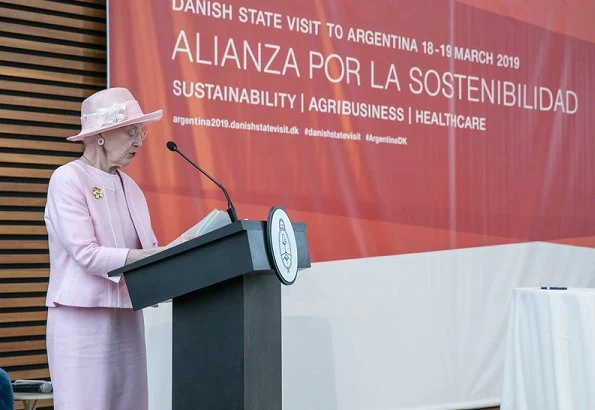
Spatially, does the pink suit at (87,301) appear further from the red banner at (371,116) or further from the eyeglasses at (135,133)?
the red banner at (371,116)

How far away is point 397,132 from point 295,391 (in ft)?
5.18

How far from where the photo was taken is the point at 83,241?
9.11 ft

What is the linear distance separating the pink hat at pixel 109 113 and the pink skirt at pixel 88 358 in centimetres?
57

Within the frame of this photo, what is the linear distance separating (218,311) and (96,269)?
0.43 m

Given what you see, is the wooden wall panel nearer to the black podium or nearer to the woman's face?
the woman's face

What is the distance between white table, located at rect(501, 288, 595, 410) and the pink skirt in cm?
195

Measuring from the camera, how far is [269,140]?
4.73 meters

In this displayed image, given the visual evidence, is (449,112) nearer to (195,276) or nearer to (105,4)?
(105,4)

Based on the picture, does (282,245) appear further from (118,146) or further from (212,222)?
(118,146)

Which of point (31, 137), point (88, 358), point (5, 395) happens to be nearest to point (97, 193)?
point (88, 358)

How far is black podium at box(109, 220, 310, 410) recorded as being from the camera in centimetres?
254

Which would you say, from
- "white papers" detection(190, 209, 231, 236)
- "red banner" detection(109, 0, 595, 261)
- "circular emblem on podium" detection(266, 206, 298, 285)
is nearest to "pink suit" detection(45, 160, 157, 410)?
"white papers" detection(190, 209, 231, 236)

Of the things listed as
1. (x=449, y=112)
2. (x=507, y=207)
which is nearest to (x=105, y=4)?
(x=449, y=112)

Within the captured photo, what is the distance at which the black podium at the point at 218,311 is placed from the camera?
254 cm
